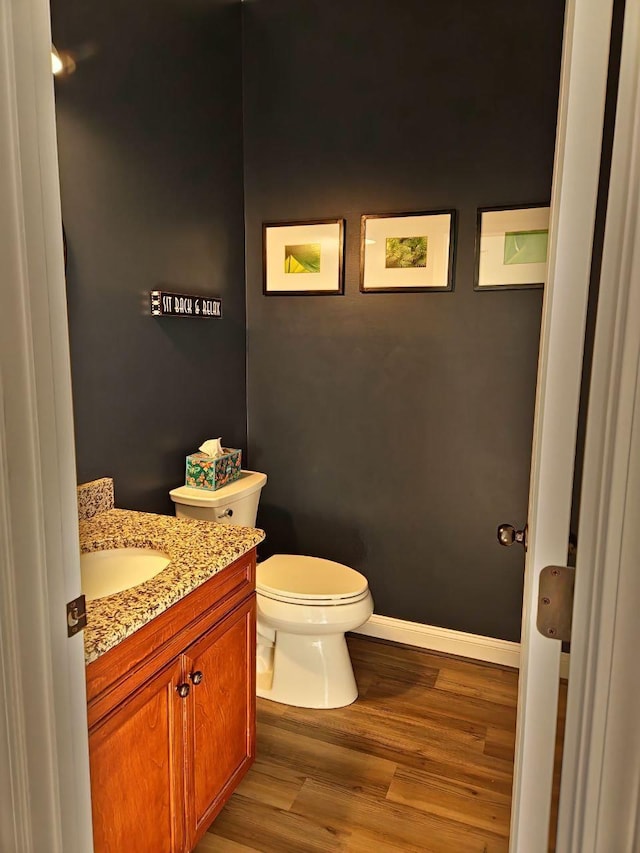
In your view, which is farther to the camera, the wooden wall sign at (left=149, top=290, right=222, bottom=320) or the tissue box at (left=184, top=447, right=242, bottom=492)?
the tissue box at (left=184, top=447, right=242, bottom=492)

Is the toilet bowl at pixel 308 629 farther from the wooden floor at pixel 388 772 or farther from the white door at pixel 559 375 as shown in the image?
the white door at pixel 559 375

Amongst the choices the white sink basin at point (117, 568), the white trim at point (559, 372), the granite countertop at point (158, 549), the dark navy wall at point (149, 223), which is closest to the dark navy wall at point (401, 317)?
the dark navy wall at point (149, 223)

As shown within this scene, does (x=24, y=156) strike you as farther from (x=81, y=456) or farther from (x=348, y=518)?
(x=348, y=518)

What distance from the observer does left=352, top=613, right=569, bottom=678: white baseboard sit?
106 inches

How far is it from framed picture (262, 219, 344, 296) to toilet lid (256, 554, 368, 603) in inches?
47.7

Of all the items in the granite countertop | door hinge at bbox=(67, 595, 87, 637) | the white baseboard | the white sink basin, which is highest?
door hinge at bbox=(67, 595, 87, 637)

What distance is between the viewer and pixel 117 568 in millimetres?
1733

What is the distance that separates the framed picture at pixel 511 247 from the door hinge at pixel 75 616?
2.06 meters

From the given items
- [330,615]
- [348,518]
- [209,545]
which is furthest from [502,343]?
[209,545]

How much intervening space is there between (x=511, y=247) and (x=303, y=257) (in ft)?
3.00

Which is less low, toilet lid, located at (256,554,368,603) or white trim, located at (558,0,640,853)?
white trim, located at (558,0,640,853)

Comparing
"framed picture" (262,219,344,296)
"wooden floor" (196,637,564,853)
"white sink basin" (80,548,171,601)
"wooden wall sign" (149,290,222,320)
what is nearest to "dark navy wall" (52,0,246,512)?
"wooden wall sign" (149,290,222,320)

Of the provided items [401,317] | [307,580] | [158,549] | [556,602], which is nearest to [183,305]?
[401,317]

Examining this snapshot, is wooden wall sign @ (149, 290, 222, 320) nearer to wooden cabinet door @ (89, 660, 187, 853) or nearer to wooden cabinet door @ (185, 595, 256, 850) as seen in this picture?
wooden cabinet door @ (185, 595, 256, 850)
